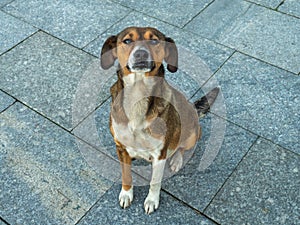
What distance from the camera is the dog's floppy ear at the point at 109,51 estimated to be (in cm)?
325

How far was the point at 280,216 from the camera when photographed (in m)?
3.73

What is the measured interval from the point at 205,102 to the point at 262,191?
1.04 m

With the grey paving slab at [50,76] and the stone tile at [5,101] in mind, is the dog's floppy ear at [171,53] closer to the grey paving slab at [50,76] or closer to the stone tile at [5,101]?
the grey paving slab at [50,76]

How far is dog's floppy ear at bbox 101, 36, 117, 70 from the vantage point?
3245 millimetres

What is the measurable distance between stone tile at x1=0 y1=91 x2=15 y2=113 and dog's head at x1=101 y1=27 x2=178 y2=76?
6.15ft

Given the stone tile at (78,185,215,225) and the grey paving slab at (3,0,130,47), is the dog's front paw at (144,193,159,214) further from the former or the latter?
the grey paving slab at (3,0,130,47)

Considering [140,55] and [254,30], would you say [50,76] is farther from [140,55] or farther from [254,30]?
[254,30]

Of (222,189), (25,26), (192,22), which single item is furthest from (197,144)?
(25,26)

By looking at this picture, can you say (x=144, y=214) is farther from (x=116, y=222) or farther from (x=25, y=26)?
(x=25, y=26)

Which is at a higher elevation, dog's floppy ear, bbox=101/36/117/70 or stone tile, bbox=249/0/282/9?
dog's floppy ear, bbox=101/36/117/70

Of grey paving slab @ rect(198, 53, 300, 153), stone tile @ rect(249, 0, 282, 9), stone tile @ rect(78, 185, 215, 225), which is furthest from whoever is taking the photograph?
stone tile @ rect(249, 0, 282, 9)

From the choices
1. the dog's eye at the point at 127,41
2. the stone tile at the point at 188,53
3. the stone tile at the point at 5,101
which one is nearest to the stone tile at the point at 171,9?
the stone tile at the point at 188,53

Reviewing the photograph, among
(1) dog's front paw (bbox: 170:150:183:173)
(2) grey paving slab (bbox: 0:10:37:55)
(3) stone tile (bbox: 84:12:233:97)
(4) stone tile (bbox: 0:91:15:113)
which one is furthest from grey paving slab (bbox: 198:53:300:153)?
(2) grey paving slab (bbox: 0:10:37:55)

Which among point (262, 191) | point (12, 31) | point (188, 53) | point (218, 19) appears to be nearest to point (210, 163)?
point (262, 191)
